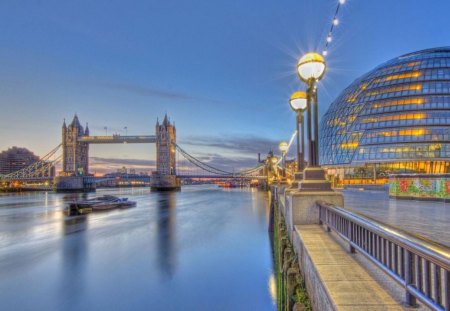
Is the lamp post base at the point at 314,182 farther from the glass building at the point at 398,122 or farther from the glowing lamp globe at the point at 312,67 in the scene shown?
the glass building at the point at 398,122

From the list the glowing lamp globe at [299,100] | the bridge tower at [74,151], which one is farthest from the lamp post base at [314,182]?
the bridge tower at [74,151]

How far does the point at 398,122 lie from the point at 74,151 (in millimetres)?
126746

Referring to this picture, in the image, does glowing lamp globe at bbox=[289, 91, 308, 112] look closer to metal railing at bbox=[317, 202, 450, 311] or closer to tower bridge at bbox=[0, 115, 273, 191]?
metal railing at bbox=[317, 202, 450, 311]

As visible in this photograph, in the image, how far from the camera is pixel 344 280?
11.7 ft

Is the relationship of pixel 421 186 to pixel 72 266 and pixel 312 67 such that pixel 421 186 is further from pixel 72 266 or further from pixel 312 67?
pixel 72 266

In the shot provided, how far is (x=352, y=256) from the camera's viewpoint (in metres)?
4.58

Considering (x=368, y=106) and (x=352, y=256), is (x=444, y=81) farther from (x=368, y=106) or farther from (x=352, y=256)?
(x=352, y=256)

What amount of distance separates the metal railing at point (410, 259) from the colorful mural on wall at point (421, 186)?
14.9 metres

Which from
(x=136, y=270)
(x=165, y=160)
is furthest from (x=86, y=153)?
(x=136, y=270)

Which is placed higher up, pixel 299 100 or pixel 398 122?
pixel 398 122

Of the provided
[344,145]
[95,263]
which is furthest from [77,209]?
[344,145]

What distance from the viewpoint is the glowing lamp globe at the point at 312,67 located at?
782cm

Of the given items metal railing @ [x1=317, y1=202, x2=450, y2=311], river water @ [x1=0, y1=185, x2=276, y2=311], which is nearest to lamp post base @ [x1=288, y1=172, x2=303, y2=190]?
river water @ [x1=0, y1=185, x2=276, y2=311]

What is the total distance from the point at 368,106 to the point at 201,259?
64.4m
